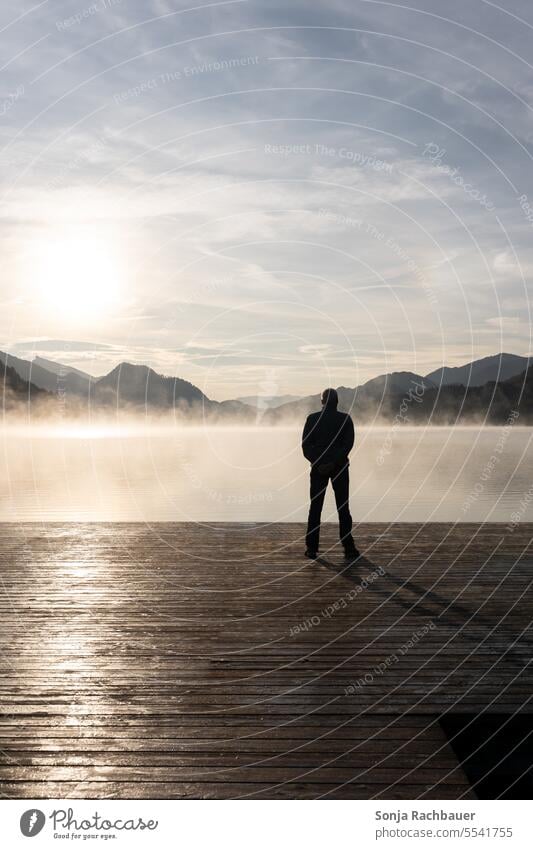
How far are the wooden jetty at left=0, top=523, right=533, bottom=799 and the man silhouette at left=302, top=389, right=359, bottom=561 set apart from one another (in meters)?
0.65

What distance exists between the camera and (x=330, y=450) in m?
11.7

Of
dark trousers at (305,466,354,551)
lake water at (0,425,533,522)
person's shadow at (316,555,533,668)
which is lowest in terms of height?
lake water at (0,425,533,522)

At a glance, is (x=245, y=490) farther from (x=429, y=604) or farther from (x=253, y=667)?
(x=253, y=667)

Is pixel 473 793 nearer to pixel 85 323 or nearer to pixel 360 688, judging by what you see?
pixel 360 688

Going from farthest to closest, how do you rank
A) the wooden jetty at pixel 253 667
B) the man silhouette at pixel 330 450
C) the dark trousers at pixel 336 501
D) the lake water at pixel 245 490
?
1. the lake water at pixel 245 490
2. the dark trousers at pixel 336 501
3. the man silhouette at pixel 330 450
4. the wooden jetty at pixel 253 667

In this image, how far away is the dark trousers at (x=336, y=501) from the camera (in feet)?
39.1

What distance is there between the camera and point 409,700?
643 centimetres

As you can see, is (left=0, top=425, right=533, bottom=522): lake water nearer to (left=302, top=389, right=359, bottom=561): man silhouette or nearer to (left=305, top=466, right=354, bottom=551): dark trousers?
(left=305, top=466, right=354, bottom=551): dark trousers

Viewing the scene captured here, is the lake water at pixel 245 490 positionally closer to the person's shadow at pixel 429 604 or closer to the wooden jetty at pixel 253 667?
the wooden jetty at pixel 253 667

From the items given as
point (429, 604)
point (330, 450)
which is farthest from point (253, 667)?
point (330, 450)

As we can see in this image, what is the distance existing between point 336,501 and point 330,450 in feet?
2.39

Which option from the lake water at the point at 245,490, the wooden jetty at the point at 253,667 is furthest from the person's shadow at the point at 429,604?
the lake water at the point at 245,490

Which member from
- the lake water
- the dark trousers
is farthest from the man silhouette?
the lake water

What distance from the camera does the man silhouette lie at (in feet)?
38.3
